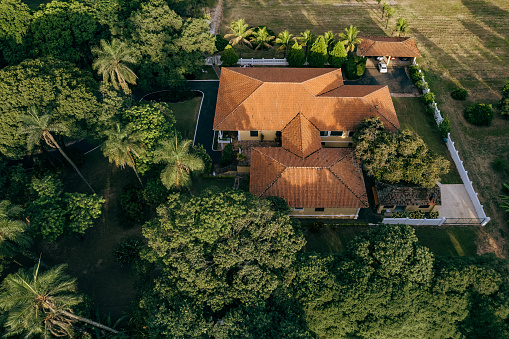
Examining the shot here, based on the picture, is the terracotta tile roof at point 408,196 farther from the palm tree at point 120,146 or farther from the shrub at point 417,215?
the palm tree at point 120,146

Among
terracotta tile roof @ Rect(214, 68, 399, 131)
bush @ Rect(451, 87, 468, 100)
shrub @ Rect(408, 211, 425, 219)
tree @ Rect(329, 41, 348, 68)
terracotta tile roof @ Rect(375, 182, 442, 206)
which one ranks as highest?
tree @ Rect(329, 41, 348, 68)

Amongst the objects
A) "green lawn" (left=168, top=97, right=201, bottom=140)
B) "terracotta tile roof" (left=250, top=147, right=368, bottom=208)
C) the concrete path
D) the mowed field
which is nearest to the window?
"terracotta tile roof" (left=250, top=147, right=368, bottom=208)

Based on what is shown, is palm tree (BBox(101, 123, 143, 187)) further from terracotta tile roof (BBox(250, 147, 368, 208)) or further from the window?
the window

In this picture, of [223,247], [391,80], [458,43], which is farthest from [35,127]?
[458,43]

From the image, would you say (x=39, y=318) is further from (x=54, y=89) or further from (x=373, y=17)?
(x=373, y=17)

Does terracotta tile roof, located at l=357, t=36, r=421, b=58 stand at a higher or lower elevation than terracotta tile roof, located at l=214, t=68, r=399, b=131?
higher

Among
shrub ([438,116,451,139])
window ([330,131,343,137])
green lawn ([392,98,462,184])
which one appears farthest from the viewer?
shrub ([438,116,451,139])

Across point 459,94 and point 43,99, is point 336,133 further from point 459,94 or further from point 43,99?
point 43,99

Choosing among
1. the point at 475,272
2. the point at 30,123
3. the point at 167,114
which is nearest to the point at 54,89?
the point at 30,123
